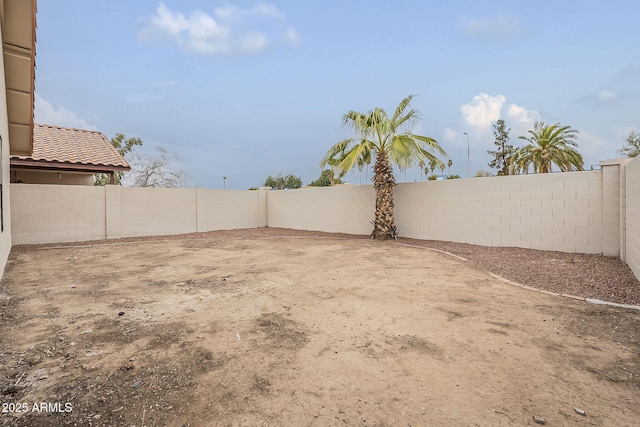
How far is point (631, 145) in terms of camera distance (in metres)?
21.8

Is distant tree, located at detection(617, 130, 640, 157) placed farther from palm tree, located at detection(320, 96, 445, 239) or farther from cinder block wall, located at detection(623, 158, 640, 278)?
cinder block wall, located at detection(623, 158, 640, 278)

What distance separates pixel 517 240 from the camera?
805 centimetres

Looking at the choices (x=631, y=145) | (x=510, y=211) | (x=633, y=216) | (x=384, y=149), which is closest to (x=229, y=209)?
(x=384, y=149)

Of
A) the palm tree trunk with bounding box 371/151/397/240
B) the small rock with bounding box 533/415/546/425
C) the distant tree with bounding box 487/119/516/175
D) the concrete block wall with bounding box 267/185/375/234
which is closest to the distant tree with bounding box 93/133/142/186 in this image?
the concrete block wall with bounding box 267/185/375/234

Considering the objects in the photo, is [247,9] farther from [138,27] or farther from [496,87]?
[496,87]

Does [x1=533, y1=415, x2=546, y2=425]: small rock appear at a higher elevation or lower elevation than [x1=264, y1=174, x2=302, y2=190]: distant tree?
lower

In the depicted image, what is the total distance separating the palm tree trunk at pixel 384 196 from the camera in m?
10.1

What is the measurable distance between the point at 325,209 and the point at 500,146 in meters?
29.5

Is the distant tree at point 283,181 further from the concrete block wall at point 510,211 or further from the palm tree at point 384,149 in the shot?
the concrete block wall at point 510,211

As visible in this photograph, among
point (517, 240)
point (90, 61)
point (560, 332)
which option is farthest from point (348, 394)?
point (90, 61)

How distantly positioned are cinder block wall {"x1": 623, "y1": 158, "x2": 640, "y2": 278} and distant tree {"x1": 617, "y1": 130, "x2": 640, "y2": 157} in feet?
75.0

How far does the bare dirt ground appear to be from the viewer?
6.24 feet

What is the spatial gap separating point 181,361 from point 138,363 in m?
0.34

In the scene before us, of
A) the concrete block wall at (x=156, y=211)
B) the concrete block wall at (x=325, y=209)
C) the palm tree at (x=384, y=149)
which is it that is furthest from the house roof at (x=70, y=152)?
the palm tree at (x=384, y=149)
